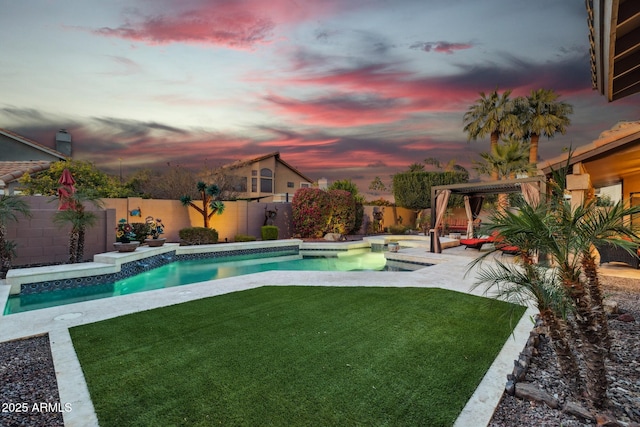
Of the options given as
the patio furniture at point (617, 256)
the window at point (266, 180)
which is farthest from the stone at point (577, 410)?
the window at point (266, 180)

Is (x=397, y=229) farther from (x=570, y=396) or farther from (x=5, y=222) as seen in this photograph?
(x=570, y=396)

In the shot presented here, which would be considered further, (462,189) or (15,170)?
(462,189)

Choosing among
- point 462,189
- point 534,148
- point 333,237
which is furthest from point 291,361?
point 534,148

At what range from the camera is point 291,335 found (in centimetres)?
420

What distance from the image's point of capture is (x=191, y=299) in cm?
595

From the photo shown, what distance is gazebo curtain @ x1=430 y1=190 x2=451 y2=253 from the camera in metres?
12.3

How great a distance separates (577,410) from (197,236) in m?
13.8

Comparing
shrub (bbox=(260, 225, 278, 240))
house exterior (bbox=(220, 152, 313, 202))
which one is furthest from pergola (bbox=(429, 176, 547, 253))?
house exterior (bbox=(220, 152, 313, 202))

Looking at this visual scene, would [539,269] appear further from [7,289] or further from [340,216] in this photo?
[340,216]

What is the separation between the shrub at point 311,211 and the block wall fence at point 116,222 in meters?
1.00

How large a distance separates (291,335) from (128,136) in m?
19.8

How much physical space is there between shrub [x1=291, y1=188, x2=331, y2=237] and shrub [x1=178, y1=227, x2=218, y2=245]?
488 centimetres

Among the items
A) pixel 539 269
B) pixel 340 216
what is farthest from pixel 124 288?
pixel 340 216

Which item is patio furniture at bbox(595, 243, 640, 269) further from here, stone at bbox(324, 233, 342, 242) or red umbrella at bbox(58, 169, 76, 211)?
red umbrella at bbox(58, 169, 76, 211)
